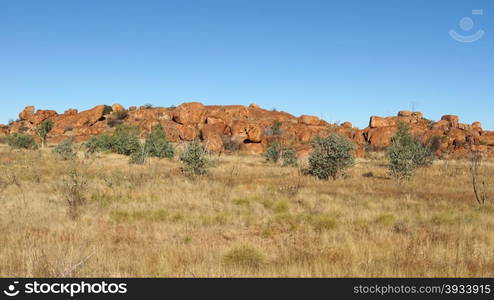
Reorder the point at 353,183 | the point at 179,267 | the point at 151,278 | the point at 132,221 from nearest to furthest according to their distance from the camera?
the point at 151,278 → the point at 179,267 → the point at 132,221 → the point at 353,183

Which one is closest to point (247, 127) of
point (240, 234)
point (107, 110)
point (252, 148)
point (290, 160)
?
point (252, 148)

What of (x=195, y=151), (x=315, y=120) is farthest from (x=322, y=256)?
(x=315, y=120)

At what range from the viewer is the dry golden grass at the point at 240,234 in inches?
204

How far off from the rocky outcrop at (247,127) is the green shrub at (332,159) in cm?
2084

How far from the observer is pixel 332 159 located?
64.8 ft

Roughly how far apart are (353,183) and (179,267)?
13.3 metres

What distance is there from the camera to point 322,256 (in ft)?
19.3

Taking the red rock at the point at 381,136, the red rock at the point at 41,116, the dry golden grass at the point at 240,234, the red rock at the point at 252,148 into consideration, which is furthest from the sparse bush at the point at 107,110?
the dry golden grass at the point at 240,234

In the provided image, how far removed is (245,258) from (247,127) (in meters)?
49.7

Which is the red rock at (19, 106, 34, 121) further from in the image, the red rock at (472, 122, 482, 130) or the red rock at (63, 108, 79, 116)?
the red rock at (472, 122, 482, 130)

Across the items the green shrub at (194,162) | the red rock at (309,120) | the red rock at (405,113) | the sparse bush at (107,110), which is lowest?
the green shrub at (194,162)

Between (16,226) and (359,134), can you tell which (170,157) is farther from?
(359,134)

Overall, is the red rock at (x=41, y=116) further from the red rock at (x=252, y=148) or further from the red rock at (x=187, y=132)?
the red rock at (x=252, y=148)

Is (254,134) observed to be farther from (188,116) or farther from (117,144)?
(117,144)
